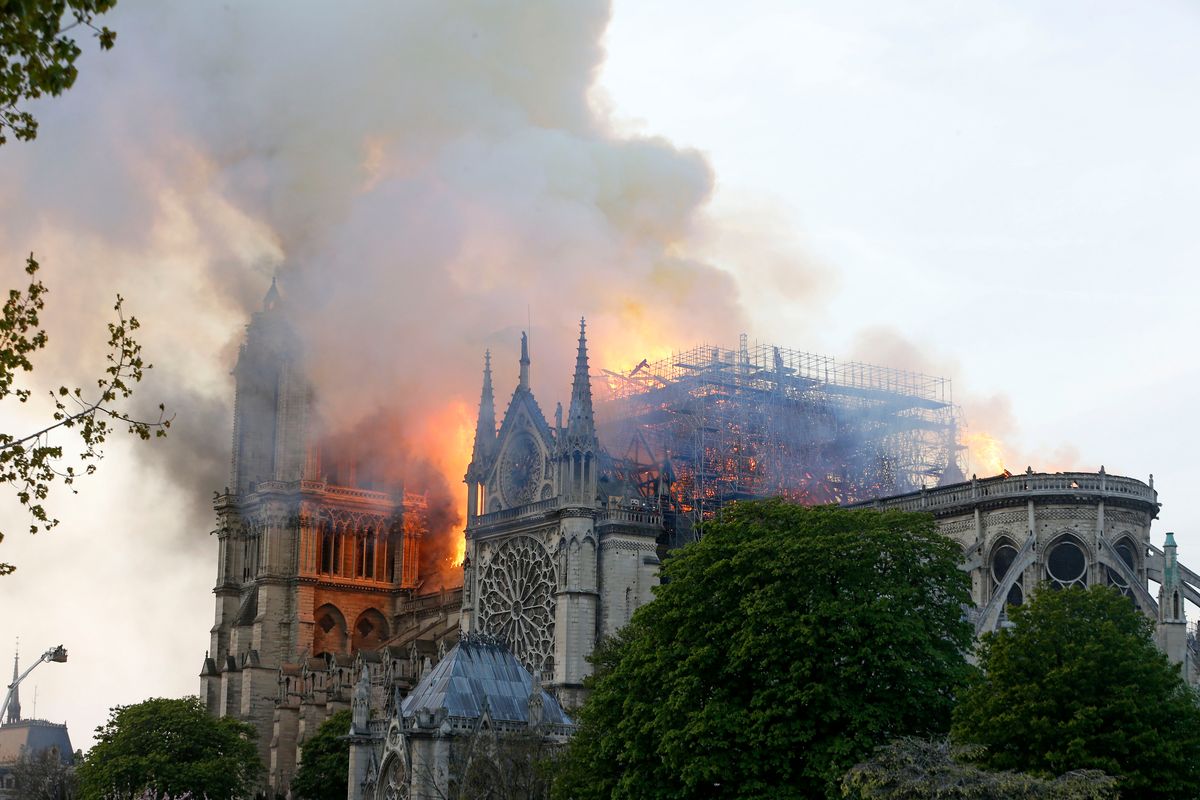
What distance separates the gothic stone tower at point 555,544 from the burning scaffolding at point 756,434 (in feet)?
12.1

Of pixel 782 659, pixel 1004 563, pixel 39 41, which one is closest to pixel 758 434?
pixel 1004 563

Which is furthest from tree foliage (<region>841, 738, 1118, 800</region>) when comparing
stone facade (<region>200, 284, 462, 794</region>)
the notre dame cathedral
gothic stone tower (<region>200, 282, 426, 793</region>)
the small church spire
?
gothic stone tower (<region>200, 282, 426, 793</region>)

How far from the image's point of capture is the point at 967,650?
56.0 m

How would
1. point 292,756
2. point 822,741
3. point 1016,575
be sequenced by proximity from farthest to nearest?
point 292,756 → point 1016,575 → point 822,741

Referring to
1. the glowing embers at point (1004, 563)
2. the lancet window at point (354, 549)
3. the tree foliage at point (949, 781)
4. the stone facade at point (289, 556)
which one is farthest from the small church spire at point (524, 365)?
the tree foliage at point (949, 781)

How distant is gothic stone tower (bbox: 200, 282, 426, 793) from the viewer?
11781 cm

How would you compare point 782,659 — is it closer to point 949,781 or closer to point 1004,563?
point 949,781

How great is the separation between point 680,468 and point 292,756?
31.7m

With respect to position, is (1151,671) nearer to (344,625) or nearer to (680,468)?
(680,468)

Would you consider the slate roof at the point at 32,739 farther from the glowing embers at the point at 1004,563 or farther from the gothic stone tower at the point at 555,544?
the glowing embers at the point at 1004,563

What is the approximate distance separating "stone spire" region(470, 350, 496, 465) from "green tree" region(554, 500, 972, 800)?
1524 inches

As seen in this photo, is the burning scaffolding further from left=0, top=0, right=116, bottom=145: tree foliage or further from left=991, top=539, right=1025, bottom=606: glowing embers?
left=0, top=0, right=116, bottom=145: tree foliage

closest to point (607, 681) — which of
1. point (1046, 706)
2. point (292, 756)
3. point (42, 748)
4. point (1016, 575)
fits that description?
point (1046, 706)

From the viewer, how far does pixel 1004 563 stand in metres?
78.1
